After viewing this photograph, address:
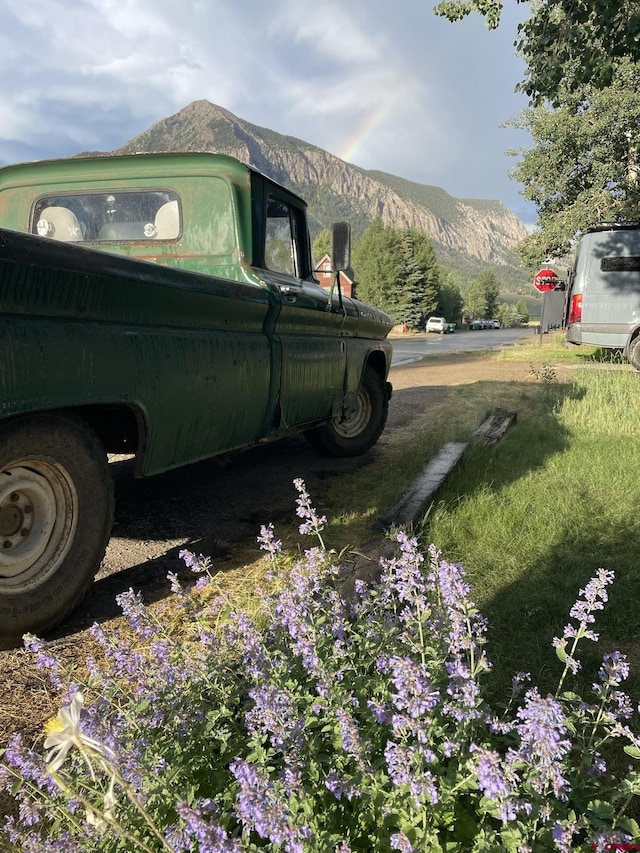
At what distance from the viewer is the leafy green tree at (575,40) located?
5.73 meters

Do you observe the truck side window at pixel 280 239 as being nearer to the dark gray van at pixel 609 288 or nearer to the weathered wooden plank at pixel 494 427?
the weathered wooden plank at pixel 494 427

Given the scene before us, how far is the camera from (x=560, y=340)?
814 inches

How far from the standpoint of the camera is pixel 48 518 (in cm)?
210

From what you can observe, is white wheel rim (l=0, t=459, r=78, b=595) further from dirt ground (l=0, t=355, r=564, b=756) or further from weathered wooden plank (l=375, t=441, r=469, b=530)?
weathered wooden plank (l=375, t=441, r=469, b=530)

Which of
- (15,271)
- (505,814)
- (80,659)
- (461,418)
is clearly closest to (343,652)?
(505,814)

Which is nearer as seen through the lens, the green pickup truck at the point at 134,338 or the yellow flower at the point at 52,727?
the yellow flower at the point at 52,727

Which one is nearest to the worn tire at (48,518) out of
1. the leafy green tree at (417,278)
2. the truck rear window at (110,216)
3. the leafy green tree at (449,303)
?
the truck rear window at (110,216)

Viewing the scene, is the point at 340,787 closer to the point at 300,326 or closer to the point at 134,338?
the point at 134,338

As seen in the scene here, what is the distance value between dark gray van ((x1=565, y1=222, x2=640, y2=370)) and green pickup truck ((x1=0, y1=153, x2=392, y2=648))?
8453 millimetres

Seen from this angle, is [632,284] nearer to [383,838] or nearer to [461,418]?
[461,418]

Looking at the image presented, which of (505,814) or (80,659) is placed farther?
(80,659)

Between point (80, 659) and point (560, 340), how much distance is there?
21425 millimetres

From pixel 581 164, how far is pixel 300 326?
2669 cm

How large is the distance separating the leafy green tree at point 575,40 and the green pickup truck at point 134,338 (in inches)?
158
